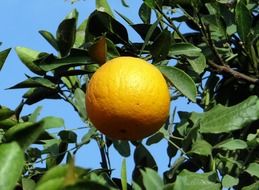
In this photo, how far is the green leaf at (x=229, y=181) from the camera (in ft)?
5.79

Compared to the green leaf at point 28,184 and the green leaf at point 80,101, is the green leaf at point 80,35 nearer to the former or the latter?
the green leaf at point 80,101

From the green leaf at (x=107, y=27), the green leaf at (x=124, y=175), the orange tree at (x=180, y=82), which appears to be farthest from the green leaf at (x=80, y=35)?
the green leaf at (x=124, y=175)

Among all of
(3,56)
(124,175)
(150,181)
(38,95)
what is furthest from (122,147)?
(150,181)

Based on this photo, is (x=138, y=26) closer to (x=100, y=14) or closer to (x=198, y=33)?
(x=100, y=14)

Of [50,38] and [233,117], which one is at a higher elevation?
[50,38]

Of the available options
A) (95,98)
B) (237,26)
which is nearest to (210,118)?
(237,26)

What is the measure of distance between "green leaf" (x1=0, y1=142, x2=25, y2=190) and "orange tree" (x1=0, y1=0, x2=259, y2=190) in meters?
0.68

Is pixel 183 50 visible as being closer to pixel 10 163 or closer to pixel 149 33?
pixel 149 33

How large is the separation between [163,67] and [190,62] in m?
0.15

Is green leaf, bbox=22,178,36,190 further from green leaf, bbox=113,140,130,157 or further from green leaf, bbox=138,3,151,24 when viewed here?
green leaf, bbox=138,3,151,24

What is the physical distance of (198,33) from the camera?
214 centimetres

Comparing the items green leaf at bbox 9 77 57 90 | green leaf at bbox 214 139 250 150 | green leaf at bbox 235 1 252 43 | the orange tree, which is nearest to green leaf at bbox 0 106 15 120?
the orange tree

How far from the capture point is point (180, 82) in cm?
172

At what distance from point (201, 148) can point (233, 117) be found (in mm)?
125
